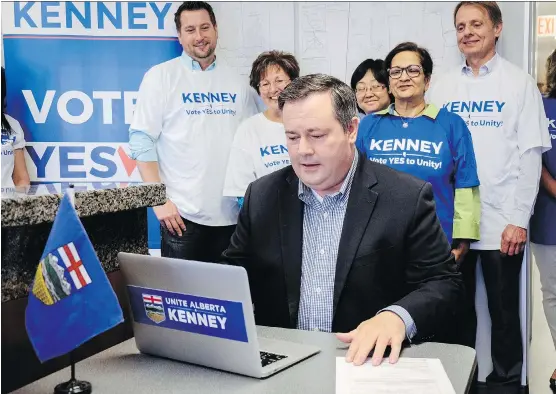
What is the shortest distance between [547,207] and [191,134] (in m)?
1.79

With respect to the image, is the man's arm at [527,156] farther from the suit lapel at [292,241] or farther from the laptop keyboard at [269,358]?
the laptop keyboard at [269,358]

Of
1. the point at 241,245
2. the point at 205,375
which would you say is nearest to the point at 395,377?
the point at 205,375

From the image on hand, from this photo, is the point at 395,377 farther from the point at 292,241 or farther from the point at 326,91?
the point at 326,91

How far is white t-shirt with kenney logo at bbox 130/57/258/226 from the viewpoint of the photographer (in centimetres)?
336

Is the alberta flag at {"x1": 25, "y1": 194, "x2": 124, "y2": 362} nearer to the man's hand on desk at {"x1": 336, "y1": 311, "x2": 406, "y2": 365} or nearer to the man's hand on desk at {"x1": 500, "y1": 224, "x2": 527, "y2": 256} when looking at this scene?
the man's hand on desk at {"x1": 336, "y1": 311, "x2": 406, "y2": 365}

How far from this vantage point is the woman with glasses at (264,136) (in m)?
3.22

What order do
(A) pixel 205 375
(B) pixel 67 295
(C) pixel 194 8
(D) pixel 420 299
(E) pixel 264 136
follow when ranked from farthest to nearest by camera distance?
1. (C) pixel 194 8
2. (E) pixel 264 136
3. (D) pixel 420 299
4. (A) pixel 205 375
5. (B) pixel 67 295

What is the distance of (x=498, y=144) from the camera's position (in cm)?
312

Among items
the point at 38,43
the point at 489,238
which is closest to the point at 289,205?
the point at 489,238

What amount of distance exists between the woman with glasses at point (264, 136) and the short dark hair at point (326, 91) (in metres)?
1.33

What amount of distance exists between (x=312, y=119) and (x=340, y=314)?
53 centimetres

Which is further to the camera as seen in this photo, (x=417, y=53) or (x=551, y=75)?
(x=551, y=75)

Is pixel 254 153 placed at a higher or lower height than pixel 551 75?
lower

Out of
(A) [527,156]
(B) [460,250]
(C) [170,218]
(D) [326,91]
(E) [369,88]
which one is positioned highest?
(E) [369,88]
